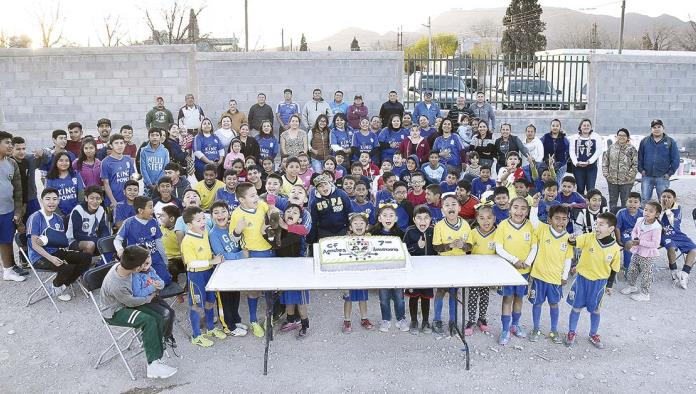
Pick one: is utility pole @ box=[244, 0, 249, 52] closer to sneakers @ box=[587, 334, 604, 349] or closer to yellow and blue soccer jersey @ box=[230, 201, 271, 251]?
yellow and blue soccer jersey @ box=[230, 201, 271, 251]

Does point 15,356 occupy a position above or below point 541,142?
below

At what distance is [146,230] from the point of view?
18.8 feet

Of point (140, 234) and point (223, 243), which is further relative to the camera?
point (140, 234)

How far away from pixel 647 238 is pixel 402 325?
3.01 meters

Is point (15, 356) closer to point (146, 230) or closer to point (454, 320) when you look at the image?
point (146, 230)

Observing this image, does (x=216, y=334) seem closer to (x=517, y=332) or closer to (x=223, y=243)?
(x=223, y=243)

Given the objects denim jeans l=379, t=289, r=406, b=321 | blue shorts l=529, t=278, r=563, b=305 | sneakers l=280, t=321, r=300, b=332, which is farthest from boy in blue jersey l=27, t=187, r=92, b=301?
blue shorts l=529, t=278, r=563, b=305

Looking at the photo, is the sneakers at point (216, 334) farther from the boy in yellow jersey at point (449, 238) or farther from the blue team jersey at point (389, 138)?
the blue team jersey at point (389, 138)

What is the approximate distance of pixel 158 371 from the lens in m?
4.75

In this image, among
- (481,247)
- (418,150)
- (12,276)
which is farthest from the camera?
(418,150)

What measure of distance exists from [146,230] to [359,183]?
2352 millimetres

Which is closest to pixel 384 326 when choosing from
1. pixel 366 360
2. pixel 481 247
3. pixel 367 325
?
pixel 367 325

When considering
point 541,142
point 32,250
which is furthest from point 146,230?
point 541,142

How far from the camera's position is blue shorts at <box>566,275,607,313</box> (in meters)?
5.23
